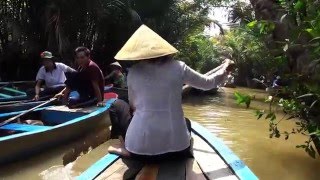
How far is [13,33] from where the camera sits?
36.5 feet

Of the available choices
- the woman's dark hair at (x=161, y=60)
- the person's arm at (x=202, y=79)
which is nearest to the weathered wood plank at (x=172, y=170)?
the person's arm at (x=202, y=79)

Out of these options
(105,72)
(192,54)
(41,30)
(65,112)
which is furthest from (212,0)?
(65,112)

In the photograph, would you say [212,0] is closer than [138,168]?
No

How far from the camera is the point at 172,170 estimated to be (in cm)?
302

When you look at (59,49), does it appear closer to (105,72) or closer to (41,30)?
(41,30)

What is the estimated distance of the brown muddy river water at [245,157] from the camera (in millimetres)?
5191

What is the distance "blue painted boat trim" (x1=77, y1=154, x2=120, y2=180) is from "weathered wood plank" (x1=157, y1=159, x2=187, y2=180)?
0.39m

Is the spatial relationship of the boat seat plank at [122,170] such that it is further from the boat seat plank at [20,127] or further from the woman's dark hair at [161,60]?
the boat seat plank at [20,127]

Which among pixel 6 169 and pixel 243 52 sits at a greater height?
pixel 243 52

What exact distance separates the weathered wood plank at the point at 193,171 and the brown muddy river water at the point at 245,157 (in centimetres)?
248

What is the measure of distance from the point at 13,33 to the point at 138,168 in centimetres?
918

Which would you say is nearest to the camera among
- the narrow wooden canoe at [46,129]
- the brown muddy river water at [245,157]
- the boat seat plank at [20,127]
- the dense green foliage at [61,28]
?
the narrow wooden canoe at [46,129]

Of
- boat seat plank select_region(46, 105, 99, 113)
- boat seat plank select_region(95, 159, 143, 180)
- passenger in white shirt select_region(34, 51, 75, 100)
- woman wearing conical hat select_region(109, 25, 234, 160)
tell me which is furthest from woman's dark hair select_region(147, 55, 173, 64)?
passenger in white shirt select_region(34, 51, 75, 100)

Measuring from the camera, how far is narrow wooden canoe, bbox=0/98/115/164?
467 centimetres
